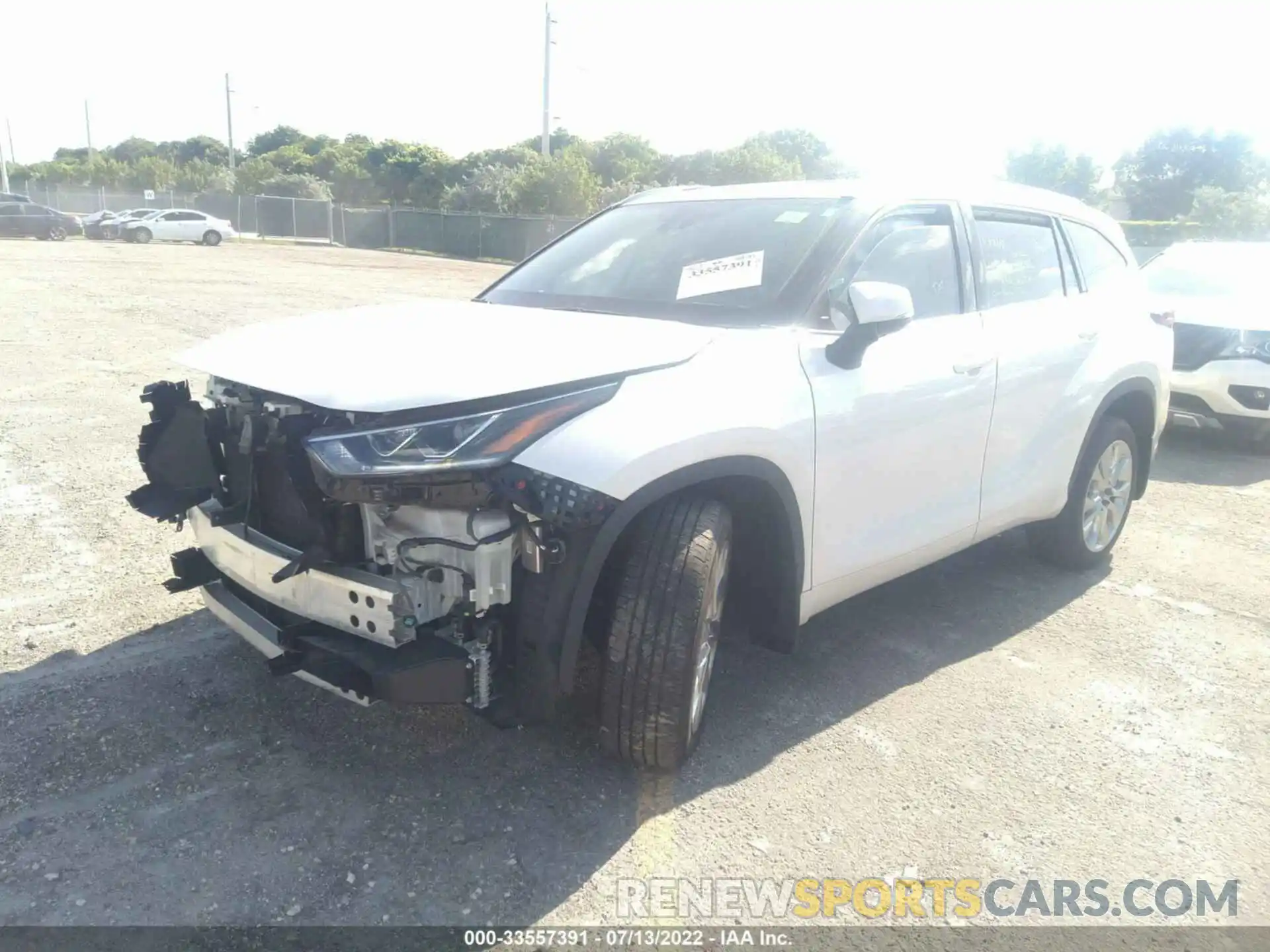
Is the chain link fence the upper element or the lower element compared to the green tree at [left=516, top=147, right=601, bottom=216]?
lower

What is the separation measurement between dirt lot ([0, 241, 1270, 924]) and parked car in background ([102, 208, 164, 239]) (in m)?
36.1

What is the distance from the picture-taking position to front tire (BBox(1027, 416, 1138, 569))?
4.70 m

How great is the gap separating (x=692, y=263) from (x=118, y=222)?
38.8m

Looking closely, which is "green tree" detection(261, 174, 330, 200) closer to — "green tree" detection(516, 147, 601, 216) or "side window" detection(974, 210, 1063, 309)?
"green tree" detection(516, 147, 601, 216)

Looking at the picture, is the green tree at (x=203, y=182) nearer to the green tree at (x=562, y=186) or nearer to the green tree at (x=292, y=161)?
the green tree at (x=292, y=161)

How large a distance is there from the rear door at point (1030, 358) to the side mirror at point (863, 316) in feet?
2.73

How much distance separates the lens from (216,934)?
91.9 inches

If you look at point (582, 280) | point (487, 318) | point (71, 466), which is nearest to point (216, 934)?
point (487, 318)

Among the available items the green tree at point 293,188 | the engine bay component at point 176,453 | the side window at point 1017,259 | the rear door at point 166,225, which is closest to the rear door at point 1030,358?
the side window at point 1017,259

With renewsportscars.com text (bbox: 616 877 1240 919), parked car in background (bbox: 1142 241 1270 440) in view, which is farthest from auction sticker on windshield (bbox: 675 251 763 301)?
parked car in background (bbox: 1142 241 1270 440)

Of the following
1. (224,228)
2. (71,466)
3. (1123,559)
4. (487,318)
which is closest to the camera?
(487,318)

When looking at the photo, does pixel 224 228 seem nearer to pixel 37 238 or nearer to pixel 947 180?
pixel 37 238

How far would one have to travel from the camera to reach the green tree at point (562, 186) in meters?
39.5

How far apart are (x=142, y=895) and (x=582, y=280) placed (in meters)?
2.55
